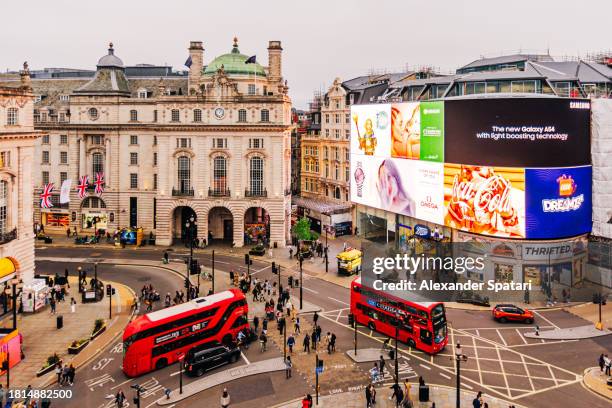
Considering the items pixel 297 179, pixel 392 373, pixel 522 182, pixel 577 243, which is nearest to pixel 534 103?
pixel 522 182

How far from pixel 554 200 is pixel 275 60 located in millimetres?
44485

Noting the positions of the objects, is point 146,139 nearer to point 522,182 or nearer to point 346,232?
point 346,232

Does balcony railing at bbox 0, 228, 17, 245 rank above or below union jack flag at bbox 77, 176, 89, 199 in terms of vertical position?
below

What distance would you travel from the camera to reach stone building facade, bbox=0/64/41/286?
48844 mm

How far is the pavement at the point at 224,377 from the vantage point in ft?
111

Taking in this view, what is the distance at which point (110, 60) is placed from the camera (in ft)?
279

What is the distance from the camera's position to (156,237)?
78.9 metres

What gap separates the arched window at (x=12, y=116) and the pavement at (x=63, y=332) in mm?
17307

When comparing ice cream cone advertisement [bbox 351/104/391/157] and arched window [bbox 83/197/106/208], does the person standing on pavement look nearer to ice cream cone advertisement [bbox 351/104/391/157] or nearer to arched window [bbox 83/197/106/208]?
ice cream cone advertisement [bbox 351/104/391/157]

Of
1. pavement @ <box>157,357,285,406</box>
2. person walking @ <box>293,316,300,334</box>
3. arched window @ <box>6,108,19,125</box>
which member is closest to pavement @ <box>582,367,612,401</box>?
pavement @ <box>157,357,285,406</box>

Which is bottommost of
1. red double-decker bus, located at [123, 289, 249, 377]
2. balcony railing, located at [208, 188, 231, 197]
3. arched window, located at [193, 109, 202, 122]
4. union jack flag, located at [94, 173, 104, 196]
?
red double-decker bus, located at [123, 289, 249, 377]

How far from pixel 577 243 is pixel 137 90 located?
213 ft

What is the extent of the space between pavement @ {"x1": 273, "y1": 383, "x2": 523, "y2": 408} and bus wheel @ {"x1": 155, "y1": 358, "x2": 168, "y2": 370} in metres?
9.63

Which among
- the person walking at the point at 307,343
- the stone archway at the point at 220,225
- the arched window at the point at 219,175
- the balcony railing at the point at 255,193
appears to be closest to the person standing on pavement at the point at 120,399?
the person walking at the point at 307,343
